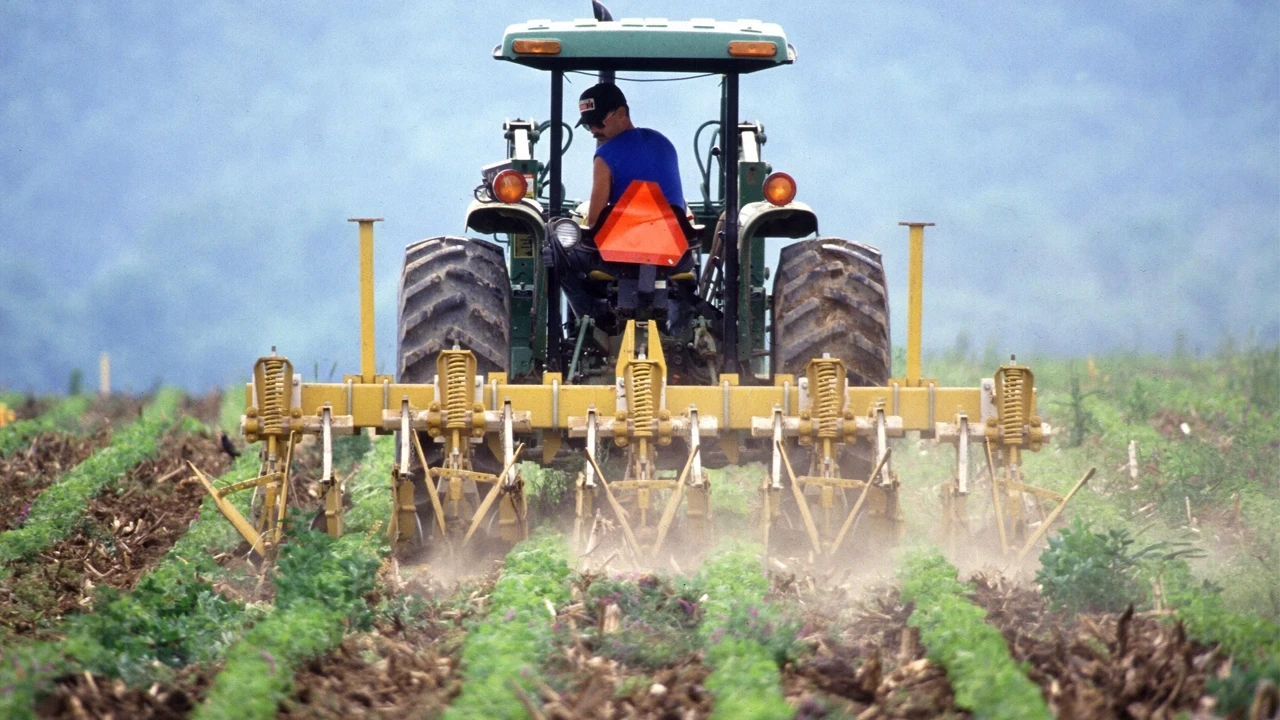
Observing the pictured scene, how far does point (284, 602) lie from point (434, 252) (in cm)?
300

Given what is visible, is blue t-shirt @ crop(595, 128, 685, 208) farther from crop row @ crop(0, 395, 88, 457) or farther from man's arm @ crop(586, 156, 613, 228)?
crop row @ crop(0, 395, 88, 457)

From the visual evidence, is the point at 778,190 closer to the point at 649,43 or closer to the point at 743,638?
the point at 649,43

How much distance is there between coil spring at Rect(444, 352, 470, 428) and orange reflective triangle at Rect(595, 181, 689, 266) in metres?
0.99

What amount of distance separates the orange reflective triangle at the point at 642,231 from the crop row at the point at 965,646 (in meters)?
2.24

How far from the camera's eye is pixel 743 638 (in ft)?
19.7

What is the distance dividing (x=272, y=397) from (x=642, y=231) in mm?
2012

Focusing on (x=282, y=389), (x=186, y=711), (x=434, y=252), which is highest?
(x=434, y=252)

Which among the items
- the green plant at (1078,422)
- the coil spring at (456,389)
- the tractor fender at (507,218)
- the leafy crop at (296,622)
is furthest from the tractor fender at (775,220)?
the green plant at (1078,422)

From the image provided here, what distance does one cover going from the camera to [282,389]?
330 inches

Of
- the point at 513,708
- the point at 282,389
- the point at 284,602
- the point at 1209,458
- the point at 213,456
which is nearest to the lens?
the point at 513,708

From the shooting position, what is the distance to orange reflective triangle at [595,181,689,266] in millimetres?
8828

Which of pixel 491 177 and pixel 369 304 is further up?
pixel 491 177

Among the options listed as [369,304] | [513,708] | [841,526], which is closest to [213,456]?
[369,304]

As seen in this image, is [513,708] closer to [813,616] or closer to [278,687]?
[278,687]
